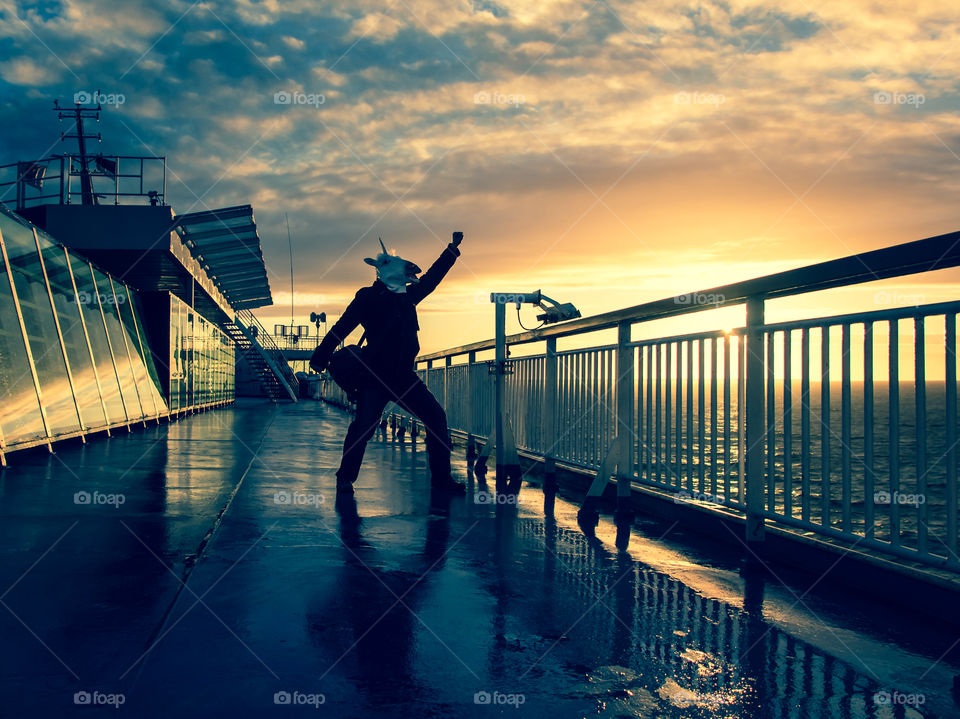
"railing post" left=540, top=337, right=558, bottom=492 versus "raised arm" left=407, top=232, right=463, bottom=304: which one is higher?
"raised arm" left=407, top=232, right=463, bottom=304

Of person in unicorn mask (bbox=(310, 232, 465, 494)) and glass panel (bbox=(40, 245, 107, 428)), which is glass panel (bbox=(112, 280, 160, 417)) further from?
person in unicorn mask (bbox=(310, 232, 465, 494))

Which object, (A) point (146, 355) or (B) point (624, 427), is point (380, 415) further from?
(A) point (146, 355)

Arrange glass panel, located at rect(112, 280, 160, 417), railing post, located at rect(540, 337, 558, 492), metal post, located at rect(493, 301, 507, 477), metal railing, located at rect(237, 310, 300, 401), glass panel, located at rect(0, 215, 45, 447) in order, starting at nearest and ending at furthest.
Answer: railing post, located at rect(540, 337, 558, 492), metal post, located at rect(493, 301, 507, 477), glass panel, located at rect(0, 215, 45, 447), glass panel, located at rect(112, 280, 160, 417), metal railing, located at rect(237, 310, 300, 401)

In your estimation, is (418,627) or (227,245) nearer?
(418,627)

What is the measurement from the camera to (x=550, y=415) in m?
7.16

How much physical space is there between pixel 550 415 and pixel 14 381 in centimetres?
687

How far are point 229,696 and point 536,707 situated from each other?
817 millimetres

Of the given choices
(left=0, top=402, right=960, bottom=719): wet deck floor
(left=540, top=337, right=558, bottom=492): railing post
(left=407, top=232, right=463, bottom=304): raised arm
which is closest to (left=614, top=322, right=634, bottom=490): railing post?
(left=0, top=402, right=960, bottom=719): wet deck floor

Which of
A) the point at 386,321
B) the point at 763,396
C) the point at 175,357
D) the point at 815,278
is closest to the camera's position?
the point at 815,278

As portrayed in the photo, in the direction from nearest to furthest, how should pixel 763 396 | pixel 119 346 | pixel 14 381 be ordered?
pixel 763 396, pixel 14 381, pixel 119 346

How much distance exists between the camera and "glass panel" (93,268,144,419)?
54.0 ft

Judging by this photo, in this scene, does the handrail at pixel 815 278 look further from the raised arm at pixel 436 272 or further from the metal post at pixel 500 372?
the metal post at pixel 500 372

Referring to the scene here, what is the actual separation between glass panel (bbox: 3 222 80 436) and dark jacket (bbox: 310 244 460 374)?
6412 mm

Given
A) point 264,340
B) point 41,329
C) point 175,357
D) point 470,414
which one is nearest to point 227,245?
point 175,357
